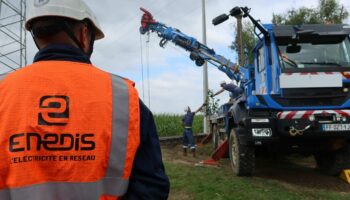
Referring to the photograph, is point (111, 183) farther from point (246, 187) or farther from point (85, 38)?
point (246, 187)

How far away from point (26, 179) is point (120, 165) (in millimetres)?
344

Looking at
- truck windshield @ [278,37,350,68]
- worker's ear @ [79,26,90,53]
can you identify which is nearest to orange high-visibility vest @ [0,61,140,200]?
worker's ear @ [79,26,90,53]

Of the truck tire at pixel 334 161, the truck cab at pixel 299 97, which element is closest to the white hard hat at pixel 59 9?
the truck cab at pixel 299 97

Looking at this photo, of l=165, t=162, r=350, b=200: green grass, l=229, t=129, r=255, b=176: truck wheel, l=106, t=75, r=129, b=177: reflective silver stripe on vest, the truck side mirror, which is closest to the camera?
l=106, t=75, r=129, b=177: reflective silver stripe on vest

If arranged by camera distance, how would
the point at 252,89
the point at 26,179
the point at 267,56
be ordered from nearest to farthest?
the point at 26,179
the point at 267,56
the point at 252,89

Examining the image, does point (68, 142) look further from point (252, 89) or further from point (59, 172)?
point (252, 89)

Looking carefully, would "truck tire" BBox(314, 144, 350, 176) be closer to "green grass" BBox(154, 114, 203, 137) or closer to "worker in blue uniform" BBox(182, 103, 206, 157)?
"worker in blue uniform" BBox(182, 103, 206, 157)

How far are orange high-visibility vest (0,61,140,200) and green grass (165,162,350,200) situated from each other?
5.29 metres

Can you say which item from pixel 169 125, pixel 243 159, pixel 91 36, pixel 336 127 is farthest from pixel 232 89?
pixel 169 125

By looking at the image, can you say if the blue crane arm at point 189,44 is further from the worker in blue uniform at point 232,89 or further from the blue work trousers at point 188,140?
the blue work trousers at point 188,140

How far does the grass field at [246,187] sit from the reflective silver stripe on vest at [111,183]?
5.27 m

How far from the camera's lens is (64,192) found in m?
1.61

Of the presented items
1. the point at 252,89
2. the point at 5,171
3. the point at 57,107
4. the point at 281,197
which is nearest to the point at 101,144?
the point at 57,107

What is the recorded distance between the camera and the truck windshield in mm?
7973
